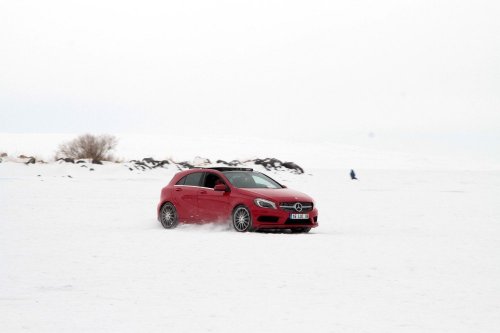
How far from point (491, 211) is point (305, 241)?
462 inches

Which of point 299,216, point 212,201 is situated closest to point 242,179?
point 212,201

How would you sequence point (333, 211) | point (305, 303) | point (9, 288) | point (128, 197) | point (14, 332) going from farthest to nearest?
point (128, 197) < point (333, 211) < point (9, 288) < point (305, 303) < point (14, 332)

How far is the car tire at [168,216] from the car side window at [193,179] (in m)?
0.68

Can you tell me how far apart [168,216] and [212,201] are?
151cm

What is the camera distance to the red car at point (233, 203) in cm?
1778

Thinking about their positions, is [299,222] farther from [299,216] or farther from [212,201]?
[212,201]

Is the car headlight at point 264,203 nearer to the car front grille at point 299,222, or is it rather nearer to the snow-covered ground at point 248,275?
the car front grille at point 299,222

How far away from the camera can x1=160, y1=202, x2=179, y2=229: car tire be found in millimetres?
19641

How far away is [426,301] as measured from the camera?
9.28m

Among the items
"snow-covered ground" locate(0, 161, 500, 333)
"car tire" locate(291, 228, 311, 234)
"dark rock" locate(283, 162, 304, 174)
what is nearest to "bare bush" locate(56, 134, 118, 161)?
"dark rock" locate(283, 162, 304, 174)

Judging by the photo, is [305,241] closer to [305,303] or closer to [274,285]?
[274,285]

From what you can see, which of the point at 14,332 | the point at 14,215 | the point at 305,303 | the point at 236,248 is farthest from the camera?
the point at 14,215

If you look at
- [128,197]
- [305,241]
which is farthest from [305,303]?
[128,197]

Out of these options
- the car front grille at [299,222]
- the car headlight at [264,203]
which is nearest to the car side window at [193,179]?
the car headlight at [264,203]
